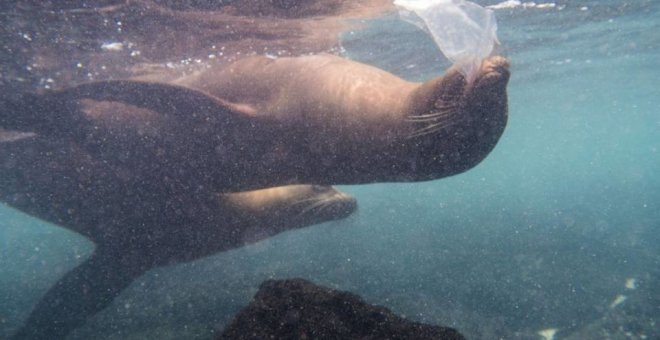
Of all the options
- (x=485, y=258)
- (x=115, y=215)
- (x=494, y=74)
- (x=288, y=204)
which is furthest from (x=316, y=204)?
(x=485, y=258)

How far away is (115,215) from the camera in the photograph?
6.63 meters

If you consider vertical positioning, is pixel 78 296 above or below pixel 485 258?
above

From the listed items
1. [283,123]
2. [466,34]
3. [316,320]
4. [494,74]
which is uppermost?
[466,34]

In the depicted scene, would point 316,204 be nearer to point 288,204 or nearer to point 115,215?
point 288,204

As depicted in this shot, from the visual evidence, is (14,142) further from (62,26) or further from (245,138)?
(245,138)

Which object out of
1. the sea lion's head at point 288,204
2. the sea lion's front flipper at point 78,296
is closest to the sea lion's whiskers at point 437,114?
the sea lion's head at point 288,204

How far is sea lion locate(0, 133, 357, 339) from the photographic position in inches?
243

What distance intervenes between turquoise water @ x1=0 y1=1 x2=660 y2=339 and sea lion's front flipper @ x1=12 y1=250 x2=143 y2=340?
1450 millimetres

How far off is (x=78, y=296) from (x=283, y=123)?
5735 millimetres

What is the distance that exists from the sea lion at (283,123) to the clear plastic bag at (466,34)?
0.15 m

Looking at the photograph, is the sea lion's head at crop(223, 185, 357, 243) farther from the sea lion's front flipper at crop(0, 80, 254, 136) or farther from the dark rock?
the dark rock

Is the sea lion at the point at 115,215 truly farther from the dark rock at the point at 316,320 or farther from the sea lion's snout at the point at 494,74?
the sea lion's snout at the point at 494,74

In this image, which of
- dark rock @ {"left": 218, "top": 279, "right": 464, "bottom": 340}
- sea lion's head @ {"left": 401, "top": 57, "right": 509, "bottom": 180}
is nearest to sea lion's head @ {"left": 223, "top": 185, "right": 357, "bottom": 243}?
sea lion's head @ {"left": 401, "top": 57, "right": 509, "bottom": 180}

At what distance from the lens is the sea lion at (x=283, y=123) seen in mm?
2947
